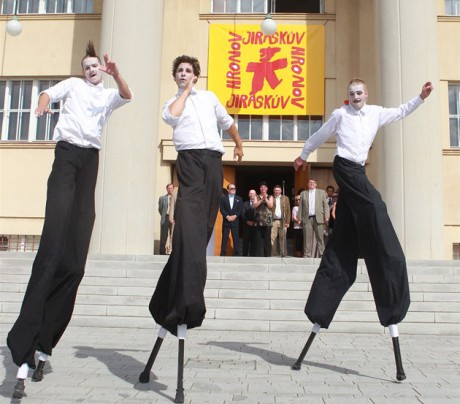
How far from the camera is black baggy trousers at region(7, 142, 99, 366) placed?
3.71 meters

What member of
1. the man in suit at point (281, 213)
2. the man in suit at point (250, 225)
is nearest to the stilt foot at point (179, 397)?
the man in suit at point (281, 213)

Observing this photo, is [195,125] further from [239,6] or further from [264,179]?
[264,179]

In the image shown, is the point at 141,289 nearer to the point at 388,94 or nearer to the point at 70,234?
the point at 70,234

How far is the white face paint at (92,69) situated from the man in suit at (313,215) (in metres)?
8.51

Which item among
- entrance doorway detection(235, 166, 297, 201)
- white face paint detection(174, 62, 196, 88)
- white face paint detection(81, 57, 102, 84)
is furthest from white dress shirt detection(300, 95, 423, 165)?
entrance doorway detection(235, 166, 297, 201)

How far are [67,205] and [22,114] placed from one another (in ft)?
45.4

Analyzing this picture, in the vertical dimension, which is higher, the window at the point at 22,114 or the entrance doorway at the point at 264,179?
the window at the point at 22,114

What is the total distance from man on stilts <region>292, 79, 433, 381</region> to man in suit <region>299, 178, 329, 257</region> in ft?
23.9

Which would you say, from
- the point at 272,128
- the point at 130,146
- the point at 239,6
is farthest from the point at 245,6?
the point at 130,146

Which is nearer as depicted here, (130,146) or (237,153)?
(237,153)

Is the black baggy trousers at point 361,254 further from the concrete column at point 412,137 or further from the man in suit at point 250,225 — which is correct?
the man in suit at point 250,225

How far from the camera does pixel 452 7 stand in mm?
16172

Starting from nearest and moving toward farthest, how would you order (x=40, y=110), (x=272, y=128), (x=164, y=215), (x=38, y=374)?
(x=40, y=110) → (x=38, y=374) → (x=164, y=215) → (x=272, y=128)

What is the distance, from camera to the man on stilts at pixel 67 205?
381cm
